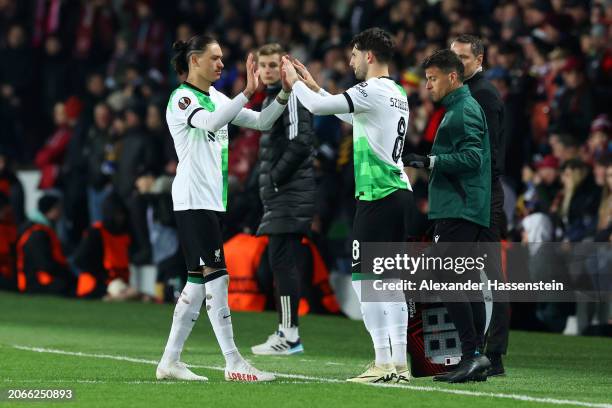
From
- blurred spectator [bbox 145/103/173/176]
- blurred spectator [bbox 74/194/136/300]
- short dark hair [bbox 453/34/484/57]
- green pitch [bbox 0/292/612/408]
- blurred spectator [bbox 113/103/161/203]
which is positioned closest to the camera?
green pitch [bbox 0/292/612/408]

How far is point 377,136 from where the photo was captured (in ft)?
28.9

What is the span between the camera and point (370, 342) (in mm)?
12281

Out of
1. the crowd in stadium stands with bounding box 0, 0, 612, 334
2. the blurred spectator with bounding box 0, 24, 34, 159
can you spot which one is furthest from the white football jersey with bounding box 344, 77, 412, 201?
the blurred spectator with bounding box 0, 24, 34, 159

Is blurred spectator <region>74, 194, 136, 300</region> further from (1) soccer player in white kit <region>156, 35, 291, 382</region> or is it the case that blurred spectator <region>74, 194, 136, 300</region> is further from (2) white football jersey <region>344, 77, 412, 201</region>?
(2) white football jersey <region>344, 77, 412, 201</region>

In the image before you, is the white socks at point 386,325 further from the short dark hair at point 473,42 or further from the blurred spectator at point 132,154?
the blurred spectator at point 132,154

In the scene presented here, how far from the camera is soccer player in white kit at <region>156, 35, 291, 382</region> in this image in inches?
348

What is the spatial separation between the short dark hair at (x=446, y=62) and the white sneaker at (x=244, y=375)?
2.20m

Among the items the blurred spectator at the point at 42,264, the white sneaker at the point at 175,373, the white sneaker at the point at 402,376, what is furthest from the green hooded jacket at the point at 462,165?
the blurred spectator at the point at 42,264

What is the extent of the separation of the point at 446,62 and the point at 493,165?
0.84 metres

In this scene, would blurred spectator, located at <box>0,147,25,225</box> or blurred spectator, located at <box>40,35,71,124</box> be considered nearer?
blurred spectator, located at <box>0,147,25,225</box>

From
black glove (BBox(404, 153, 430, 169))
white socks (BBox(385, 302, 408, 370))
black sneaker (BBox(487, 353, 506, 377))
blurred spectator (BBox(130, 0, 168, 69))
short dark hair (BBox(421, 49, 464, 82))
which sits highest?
blurred spectator (BBox(130, 0, 168, 69))

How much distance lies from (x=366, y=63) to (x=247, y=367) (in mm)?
2011

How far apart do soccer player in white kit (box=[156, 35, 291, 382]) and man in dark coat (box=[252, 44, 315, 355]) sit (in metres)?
2.23

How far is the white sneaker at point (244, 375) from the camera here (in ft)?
29.0
